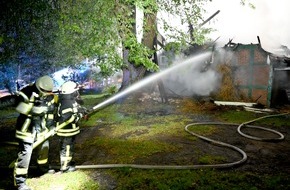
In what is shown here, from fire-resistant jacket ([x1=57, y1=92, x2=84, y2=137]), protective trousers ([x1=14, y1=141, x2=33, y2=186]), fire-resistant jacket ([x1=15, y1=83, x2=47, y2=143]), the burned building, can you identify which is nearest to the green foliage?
fire-resistant jacket ([x1=57, y1=92, x2=84, y2=137])

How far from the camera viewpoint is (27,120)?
429 cm

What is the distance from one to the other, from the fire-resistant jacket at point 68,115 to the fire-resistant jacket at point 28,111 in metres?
0.55

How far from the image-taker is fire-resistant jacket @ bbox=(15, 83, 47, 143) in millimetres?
4234

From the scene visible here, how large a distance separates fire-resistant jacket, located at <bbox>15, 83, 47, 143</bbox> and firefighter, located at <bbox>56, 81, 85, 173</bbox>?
1.88 feet

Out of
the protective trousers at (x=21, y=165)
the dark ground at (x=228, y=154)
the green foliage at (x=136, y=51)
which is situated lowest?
the dark ground at (x=228, y=154)

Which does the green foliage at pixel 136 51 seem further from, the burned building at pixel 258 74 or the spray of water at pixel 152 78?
the burned building at pixel 258 74

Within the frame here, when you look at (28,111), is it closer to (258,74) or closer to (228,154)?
(228,154)

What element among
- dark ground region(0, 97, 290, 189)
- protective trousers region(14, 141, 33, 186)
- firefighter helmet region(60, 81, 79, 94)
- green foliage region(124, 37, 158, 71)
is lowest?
dark ground region(0, 97, 290, 189)

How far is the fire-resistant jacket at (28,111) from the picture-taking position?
4.23 meters

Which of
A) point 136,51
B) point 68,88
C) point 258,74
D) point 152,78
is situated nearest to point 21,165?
point 68,88

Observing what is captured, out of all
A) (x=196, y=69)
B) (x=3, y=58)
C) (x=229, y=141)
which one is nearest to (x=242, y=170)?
(x=229, y=141)

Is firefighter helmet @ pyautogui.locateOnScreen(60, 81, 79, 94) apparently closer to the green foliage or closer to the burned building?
the green foliage

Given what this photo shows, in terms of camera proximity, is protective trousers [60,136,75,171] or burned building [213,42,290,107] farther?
burned building [213,42,290,107]

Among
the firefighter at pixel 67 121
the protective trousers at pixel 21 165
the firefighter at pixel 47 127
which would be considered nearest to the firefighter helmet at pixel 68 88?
the firefighter at pixel 67 121
